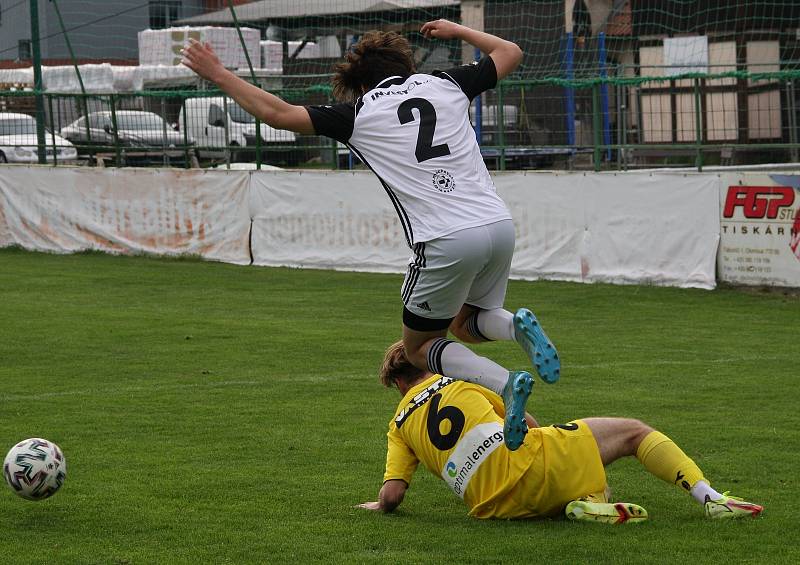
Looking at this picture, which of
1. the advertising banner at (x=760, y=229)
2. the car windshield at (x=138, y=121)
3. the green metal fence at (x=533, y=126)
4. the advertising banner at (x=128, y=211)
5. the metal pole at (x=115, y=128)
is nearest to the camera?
the advertising banner at (x=760, y=229)

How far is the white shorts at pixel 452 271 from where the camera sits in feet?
18.1

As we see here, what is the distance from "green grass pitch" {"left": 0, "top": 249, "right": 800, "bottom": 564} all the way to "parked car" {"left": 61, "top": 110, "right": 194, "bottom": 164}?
434 cm

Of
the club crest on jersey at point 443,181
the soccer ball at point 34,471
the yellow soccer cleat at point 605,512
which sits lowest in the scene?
the yellow soccer cleat at point 605,512

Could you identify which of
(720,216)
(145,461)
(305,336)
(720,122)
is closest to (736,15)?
(720,122)

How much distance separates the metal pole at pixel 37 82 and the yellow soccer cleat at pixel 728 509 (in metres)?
18.2

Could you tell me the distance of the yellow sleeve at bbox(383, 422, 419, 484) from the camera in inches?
230

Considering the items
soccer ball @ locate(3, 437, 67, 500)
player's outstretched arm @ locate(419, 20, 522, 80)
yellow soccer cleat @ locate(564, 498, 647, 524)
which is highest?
player's outstretched arm @ locate(419, 20, 522, 80)

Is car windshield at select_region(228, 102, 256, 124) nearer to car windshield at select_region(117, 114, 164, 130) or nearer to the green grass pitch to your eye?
car windshield at select_region(117, 114, 164, 130)

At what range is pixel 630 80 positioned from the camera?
52.0ft

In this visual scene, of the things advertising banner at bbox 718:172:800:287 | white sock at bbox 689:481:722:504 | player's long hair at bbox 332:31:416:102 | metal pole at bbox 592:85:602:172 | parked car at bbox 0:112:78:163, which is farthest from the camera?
parked car at bbox 0:112:78:163

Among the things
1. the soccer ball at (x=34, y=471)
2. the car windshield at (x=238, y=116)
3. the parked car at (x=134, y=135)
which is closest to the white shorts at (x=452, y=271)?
the soccer ball at (x=34, y=471)

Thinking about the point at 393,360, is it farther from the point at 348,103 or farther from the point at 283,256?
the point at 283,256

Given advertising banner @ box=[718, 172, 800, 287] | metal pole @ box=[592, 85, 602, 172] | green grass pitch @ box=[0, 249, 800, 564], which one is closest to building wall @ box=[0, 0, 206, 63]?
green grass pitch @ box=[0, 249, 800, 564]

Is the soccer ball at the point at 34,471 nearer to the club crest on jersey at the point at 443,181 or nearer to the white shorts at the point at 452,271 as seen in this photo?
the white shorts at the point at 452,271
